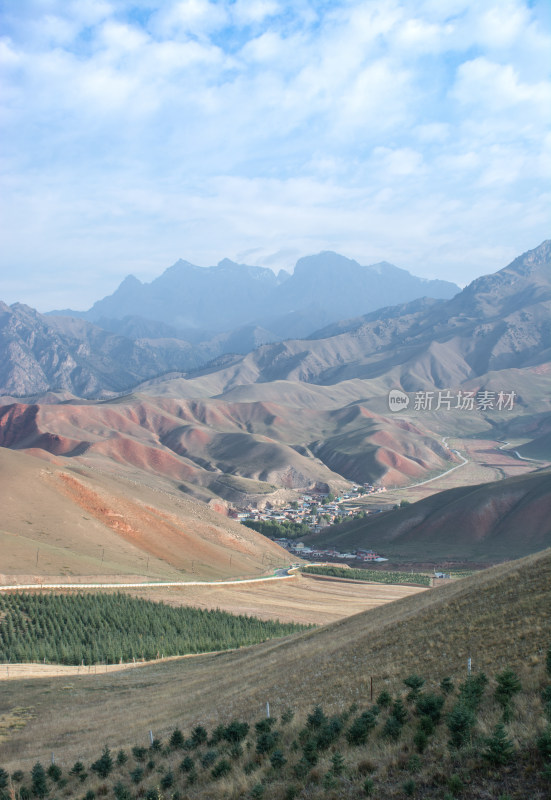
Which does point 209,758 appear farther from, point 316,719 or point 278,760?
point 316,719

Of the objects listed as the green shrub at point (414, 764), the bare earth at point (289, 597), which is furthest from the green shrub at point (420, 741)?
the bare earth at point (289, 597)

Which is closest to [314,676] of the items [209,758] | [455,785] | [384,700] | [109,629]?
[384,700]

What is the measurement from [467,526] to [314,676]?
341ft

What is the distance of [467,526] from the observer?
4678 inches

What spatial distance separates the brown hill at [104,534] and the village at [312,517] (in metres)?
13.6

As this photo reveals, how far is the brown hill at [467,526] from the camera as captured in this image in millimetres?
108438

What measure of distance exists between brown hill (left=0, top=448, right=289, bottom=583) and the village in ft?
44.6

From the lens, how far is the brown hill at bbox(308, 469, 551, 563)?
4269 inches

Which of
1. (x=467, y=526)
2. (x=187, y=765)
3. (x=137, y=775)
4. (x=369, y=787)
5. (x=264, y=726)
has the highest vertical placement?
(x=369, y=787)

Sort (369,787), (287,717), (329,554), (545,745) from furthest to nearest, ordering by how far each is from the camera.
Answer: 1. (329,554)
2. (287,717)
3. (369,787)
4. (545,745)

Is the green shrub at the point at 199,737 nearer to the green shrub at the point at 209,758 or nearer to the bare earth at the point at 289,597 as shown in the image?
the green shrub at the point at 209,758

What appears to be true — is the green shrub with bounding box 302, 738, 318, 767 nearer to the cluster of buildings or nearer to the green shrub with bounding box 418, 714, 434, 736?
the green shrub with bounding box 418, 714, 434, 736

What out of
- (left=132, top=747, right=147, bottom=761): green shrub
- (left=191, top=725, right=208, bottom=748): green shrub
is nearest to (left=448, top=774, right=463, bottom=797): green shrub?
(left=191, top=725, right=208, bottom=748): green shrub

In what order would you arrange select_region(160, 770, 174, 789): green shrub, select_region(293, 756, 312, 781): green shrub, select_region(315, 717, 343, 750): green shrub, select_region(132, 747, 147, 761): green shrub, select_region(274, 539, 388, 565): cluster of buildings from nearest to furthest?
select_region(293, 756, 312, 781): green shrub < select_region(315, 717, 343, 750): green shrub < select_region(160, 770, 174, 789): green shrub < select_region(132, 747, 147, 761): green shrub < select_region(274, 539, 388, 565): cluster of buildings
